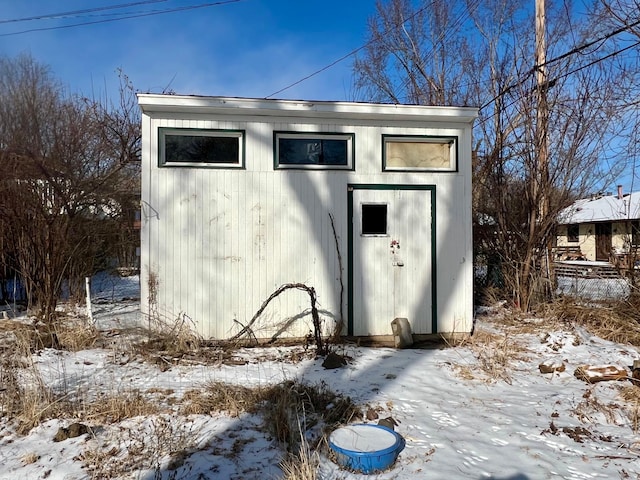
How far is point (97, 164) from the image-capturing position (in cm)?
1133

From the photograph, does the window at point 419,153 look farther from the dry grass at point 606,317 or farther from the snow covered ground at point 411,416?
the dry grass at point 606,317

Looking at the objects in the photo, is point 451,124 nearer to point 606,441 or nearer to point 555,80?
point 555,80

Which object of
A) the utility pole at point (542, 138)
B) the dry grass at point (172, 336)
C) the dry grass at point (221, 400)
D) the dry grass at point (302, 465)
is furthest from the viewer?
the utility pole at point (542, 138)

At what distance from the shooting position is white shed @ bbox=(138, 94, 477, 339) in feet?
19.6

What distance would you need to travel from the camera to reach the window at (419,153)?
6.50 meters

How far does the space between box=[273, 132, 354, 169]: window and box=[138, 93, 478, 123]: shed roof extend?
302 mm

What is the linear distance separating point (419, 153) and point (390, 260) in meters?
1.73

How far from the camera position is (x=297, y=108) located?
20.0 ft

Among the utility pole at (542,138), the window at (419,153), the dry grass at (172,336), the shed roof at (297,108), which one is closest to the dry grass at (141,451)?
the dry grass at (172,336)

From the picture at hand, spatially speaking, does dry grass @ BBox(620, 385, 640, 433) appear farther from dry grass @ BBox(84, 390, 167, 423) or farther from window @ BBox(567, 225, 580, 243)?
window @ BBox(567, 225, 580, 243)

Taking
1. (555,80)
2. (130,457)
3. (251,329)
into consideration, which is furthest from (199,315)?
(555,80)

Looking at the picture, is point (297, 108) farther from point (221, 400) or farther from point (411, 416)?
point (411, 416)

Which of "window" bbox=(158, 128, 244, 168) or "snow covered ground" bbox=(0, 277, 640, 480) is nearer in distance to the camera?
"snow covered ground" bbox=(0, 277, 640, 480)

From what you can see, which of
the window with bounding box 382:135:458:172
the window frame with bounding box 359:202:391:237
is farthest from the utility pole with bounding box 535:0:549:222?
the window frame with bounding box 359:202:391:237
